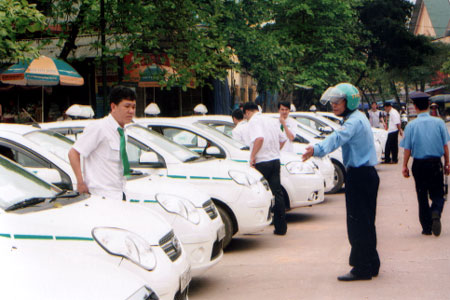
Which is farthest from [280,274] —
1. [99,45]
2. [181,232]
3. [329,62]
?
[329,62]

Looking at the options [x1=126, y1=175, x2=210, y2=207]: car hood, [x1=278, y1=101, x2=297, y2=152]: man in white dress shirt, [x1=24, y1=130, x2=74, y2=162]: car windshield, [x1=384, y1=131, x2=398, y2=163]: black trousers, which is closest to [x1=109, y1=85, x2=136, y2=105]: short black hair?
[x1=126, y1=175, x2=210, y2=207]: car hood

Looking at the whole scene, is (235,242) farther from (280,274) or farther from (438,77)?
(438,77)

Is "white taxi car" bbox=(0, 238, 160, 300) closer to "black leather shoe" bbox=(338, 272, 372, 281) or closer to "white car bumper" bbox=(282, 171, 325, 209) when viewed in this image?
"black leather shoe" bbox=(338, 272, 372, 281)

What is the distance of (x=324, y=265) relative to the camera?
7250 millimetres

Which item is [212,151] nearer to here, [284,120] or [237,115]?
[284,120]

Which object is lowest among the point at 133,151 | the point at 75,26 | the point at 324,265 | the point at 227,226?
the point at 324,265

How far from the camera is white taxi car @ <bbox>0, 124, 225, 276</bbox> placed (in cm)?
A: 608

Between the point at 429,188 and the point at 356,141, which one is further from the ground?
the point at 356,141

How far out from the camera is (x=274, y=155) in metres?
9.35

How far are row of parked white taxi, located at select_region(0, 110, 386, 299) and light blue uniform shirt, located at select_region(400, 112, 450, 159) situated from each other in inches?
81.4

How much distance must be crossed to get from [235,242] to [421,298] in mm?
3477

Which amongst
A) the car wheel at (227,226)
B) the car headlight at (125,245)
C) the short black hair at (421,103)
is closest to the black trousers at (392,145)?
the short black hair at (421,103)

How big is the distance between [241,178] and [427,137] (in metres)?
2.59

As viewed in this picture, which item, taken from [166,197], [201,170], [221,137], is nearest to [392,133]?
[221,137]
